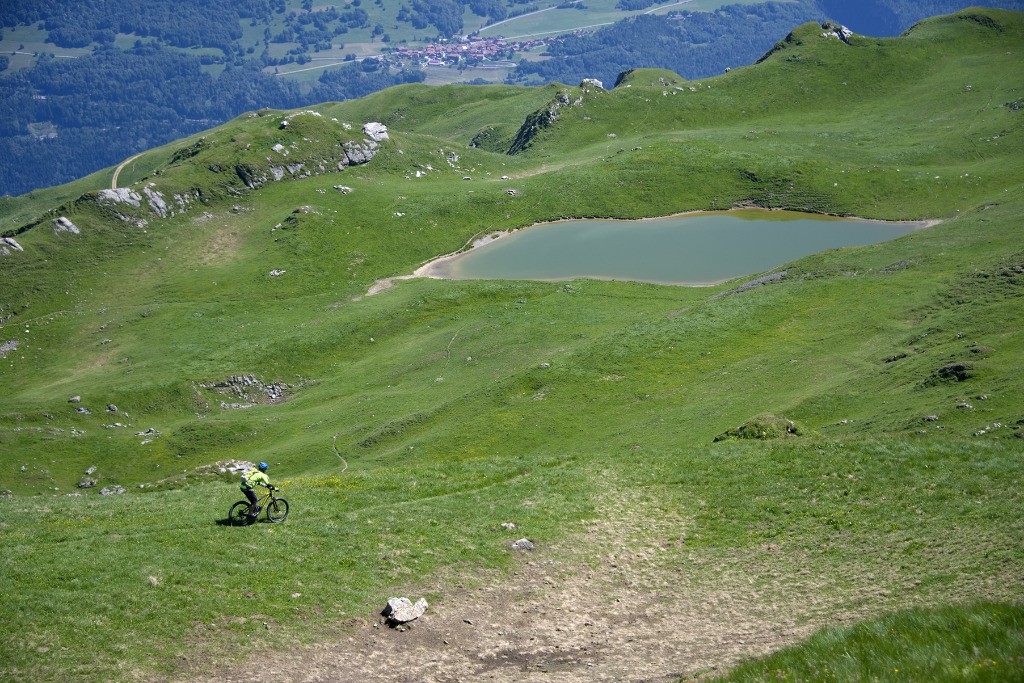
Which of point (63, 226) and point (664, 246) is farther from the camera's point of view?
point (664, 246)

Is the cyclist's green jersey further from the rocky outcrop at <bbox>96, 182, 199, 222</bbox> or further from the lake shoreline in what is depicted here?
the rocky outcrop at <bbox>96, 182, 199, 222</bbox>

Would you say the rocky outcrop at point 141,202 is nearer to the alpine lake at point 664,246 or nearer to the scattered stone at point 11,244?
the scattered stone at point 11,244

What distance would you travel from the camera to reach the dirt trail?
89.7 feet

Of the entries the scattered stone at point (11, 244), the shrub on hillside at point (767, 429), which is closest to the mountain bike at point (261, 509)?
the shrub on hillside at point (767, 429)

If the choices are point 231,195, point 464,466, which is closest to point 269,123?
point 231,195

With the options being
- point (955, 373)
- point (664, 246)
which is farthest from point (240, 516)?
point (664, 246)

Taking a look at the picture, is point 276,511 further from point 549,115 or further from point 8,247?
point 549,115

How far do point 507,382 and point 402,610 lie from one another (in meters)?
41.9

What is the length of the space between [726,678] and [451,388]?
179 ft

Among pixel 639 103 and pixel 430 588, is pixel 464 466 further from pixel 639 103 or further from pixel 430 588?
pixel 639 103

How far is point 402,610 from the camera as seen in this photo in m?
30.7

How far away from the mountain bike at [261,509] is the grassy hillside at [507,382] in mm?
881

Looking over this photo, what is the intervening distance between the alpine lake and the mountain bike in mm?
71544

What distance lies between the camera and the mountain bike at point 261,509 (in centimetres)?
3697
